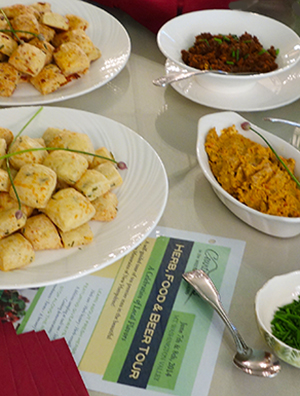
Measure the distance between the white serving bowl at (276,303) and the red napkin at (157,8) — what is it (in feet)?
3.47

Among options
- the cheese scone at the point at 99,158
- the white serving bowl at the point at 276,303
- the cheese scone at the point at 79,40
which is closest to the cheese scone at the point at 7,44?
the cheese scone at the point at 79,40

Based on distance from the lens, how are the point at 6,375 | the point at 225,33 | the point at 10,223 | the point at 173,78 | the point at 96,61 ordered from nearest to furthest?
the point at 6,375 < the point at 10,223 < the point at 173,78 < the point at 96,61 < the point at 225,33

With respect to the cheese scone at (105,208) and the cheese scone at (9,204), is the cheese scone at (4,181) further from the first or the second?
the cheese scone at (105,208)

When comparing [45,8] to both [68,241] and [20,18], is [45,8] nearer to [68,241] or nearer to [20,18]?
[20,18]

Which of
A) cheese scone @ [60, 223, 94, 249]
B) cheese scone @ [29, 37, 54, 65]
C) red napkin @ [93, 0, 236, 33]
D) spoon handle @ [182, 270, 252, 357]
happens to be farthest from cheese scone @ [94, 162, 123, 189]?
red napkin @ [93, 0, 236, 33]

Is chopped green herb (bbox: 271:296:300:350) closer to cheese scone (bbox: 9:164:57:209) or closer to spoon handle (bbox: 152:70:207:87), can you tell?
cheese scone (bbox: 9:164:57:209)

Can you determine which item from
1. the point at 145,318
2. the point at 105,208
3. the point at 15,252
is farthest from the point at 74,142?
the point at 145,318

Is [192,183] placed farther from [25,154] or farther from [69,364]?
[69,364]

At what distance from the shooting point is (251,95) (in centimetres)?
126

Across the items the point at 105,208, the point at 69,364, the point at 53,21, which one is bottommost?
the point at 69,364

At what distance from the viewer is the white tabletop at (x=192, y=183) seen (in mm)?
718

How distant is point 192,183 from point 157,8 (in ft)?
2.45

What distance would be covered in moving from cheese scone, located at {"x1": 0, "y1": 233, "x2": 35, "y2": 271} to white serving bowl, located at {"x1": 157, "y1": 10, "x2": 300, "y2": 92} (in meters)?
0.65

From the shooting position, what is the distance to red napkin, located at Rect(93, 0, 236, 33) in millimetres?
1500
